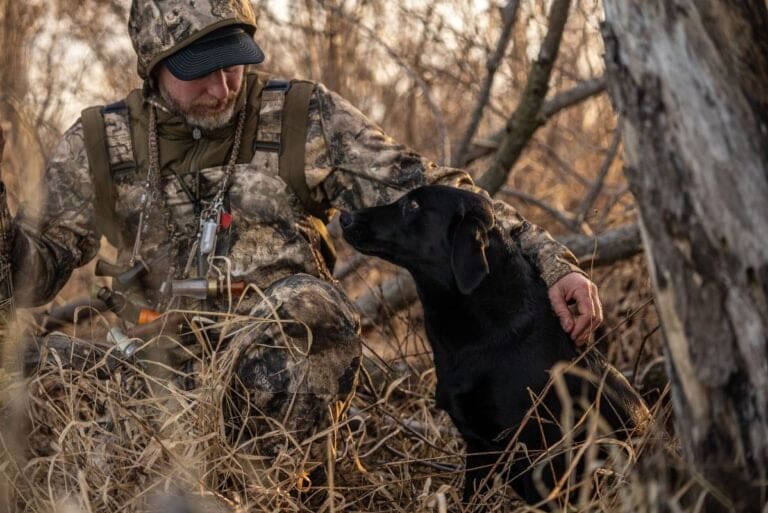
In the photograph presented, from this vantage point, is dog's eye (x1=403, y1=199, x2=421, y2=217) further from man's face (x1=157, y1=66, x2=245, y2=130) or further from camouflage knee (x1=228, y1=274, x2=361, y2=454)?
man's face (x1=157, y1=66, x2=245, y2=130)

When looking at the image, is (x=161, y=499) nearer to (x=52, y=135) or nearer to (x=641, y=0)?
(x=641, y=0)

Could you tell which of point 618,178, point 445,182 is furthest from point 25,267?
point 618,178

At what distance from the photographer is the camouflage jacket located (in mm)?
4027

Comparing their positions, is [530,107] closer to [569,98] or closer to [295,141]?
[569,98]

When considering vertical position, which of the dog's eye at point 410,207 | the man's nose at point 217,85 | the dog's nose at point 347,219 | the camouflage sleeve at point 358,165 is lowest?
the dog's nose at point 347,219

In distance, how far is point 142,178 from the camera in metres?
4.08

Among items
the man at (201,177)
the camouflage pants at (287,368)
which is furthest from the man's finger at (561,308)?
the camouflage pants at (287,368)

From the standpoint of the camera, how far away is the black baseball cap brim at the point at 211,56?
3.92 m

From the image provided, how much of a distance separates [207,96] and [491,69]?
1.95 m

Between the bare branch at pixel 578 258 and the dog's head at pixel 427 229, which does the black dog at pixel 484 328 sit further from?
the bare branch at pixel 578 258

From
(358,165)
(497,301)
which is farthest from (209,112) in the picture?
(497,301)

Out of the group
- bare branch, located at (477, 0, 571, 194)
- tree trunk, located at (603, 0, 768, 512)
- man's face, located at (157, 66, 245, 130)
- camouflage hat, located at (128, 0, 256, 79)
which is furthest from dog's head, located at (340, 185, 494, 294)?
bare branch, located at (477, 0, 571, 194)

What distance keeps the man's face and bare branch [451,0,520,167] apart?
1.79m

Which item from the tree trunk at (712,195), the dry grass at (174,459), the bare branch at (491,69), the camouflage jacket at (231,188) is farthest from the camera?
the bare branch at (491,69)
